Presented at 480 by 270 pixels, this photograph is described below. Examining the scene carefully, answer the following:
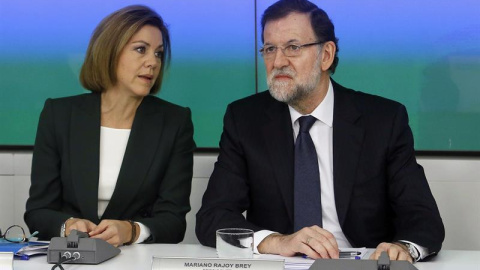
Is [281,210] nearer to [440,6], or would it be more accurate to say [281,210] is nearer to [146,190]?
[146,190]

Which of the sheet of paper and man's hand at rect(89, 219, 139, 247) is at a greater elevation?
man's hand at rect(89, 219, 139, 247)

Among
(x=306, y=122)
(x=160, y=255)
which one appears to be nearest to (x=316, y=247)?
(x=160, y=255)

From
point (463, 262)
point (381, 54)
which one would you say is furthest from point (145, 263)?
point (381, 54)

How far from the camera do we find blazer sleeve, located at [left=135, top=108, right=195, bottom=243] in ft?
11.0

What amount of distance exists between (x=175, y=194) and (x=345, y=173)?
74 cm

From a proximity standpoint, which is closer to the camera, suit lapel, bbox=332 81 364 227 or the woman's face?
suit lapel, bbox=332 81 364 227

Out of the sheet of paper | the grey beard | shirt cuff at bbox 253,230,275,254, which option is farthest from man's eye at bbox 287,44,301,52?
the sheet of paper

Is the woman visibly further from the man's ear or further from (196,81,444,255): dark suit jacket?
the man's ear

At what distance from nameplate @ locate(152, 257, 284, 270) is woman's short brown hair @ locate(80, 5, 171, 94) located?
4.60 feet

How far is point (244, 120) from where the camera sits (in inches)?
133

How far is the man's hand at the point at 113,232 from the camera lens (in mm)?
2953

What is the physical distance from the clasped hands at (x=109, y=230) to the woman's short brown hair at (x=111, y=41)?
0.75 m

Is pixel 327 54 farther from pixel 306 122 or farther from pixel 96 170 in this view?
pixel 96 170

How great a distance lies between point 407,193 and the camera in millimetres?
3146
